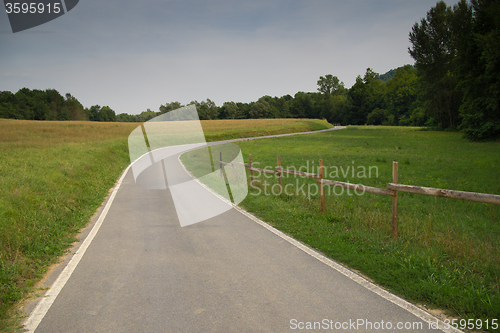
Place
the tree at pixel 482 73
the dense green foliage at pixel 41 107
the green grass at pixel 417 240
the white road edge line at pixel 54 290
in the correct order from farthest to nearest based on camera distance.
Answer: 1. the dense green foliage at pixel 41 107
2. the tree at pixel 482 73
3. the green grass at pixel 417 240
4. the white road edge line at pixel 54 290

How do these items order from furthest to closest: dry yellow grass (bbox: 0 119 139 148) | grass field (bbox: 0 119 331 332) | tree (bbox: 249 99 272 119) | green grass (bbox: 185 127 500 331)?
1. tree (bbox: 249 99 272 119)
2. dry yellow grass (bbox: 0 119 139 148)
3. grass field (bbox: 0 119 331 332)
4. green grass (bbox: 185 127 500 331)

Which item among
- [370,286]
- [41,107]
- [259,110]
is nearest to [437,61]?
[370,286]

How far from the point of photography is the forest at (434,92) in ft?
100

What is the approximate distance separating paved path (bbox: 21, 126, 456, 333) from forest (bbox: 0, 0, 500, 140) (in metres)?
5.03

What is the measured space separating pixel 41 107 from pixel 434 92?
111193mm

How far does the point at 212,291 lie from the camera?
13.4ft

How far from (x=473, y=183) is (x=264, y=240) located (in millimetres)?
9527

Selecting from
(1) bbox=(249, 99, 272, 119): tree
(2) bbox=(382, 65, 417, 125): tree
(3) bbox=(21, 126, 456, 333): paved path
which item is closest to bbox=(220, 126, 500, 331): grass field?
(3) bbox=(21, 126, 456, 333): paved path

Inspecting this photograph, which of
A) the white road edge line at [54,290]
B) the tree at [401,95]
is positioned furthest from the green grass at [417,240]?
the tree at [401,95]

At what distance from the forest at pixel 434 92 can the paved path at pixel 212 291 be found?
5.03m

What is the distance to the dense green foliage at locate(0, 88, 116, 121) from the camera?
86225 millimetres

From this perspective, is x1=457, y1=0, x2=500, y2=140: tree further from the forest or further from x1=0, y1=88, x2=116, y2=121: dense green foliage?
x1=0, y1=88, x2=116, y2=121: dense green foliage

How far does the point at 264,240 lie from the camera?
609 cm

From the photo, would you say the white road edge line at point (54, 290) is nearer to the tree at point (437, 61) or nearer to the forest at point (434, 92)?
the forest at point (434, 92)
